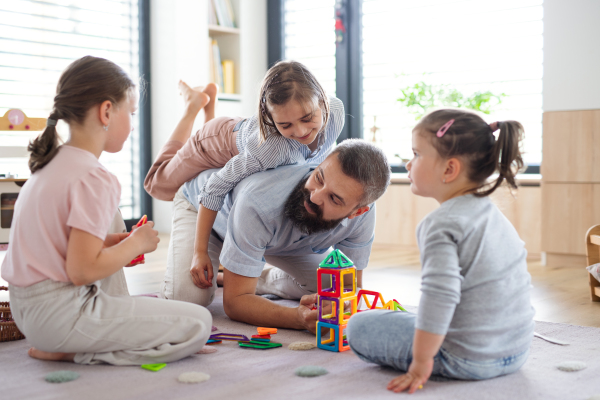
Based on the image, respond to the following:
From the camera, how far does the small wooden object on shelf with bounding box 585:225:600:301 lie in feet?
7.00

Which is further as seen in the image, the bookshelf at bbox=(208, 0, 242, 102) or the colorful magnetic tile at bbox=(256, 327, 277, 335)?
the bookshelf at bbox=(208, 0, 242, 102)

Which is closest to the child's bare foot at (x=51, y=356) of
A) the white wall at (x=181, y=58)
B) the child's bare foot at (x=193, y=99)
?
the child's bare foot at (x=193, y=99)

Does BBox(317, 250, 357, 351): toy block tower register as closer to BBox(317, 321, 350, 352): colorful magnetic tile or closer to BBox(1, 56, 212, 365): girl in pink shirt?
BBox(317, 321, 350, 352): colorful magnetic tile

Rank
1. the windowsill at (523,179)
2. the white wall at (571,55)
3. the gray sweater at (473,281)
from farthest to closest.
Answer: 1. the windowsill at (523,179)
2. the white wall at (571,55)
3. the gray sweater at (473,281)

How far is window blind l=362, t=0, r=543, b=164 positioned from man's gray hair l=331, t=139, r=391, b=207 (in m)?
1.99

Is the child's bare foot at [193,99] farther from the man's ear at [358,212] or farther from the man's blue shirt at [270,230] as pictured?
the man's ear at [358,212]

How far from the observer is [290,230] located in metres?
1.82

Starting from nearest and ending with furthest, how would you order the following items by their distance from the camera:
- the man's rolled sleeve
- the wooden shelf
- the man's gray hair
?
the man's gray hair < the man's rolled sleeve < the wooden shelf

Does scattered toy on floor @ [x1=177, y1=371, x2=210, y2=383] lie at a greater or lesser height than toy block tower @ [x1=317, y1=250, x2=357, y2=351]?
lesser

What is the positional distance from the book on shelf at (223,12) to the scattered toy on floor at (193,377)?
332 cm

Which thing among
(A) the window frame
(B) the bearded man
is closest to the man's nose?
(B) the bearded man

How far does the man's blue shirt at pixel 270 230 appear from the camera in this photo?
1.72 m

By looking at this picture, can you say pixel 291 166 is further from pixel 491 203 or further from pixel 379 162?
pixel 491 203

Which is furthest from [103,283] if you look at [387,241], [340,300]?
[387,241]
